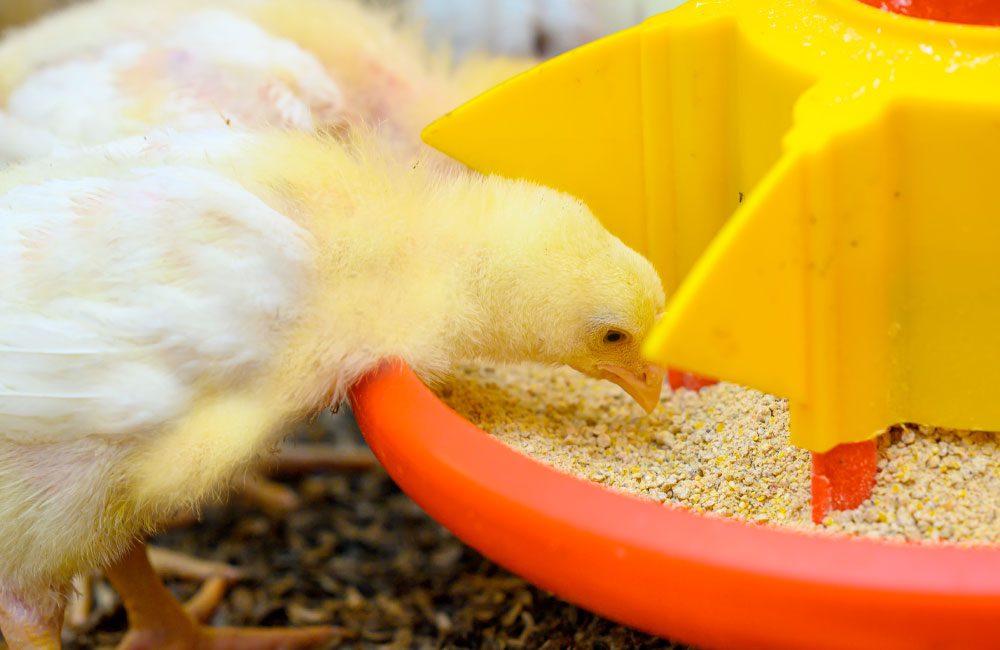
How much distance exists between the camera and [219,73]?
5.60ft

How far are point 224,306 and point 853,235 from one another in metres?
0.60

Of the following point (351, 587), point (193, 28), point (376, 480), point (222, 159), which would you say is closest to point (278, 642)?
point (351, 587)

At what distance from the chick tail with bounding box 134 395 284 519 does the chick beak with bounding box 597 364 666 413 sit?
0.38 m

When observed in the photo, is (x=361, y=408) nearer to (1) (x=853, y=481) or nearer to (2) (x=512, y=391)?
(2) (x=512, y=391)

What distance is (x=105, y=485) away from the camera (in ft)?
3.98

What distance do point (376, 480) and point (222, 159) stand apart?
1079 mm

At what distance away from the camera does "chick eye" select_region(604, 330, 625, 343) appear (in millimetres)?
1328

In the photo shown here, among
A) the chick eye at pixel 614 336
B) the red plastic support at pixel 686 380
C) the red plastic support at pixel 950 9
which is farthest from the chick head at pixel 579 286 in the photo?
the red plastic support at pixel 950 9

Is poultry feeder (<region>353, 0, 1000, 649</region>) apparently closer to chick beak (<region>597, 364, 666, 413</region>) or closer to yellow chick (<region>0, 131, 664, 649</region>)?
yellow chick (<region>0, 131, 664, 649</region>)

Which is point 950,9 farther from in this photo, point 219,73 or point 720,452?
point 219,73

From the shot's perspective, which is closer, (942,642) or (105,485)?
(942,642)

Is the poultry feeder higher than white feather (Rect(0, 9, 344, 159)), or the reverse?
the poultry feeder

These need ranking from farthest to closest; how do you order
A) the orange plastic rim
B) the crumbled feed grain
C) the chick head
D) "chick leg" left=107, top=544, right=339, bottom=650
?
"chick leg" left=107, top=544, right=339, bottom=650 → the chick head → the crumbled feed grain → the orange plastic rim

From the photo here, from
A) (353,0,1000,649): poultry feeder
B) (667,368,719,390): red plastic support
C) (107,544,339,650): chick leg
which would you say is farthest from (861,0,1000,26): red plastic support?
(107,544,339,650): chick leg
